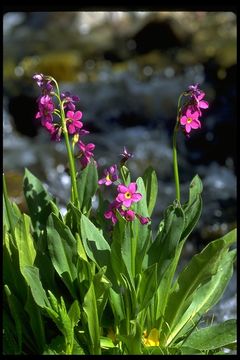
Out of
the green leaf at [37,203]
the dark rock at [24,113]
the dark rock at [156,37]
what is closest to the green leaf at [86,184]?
the green leaf at [37,203]

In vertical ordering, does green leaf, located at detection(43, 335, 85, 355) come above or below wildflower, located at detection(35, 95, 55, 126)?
below

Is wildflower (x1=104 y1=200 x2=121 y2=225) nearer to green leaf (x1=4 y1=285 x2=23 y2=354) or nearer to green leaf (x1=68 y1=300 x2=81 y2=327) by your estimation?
green leaf (x1=68 y1=300 x2=81 y2=327)

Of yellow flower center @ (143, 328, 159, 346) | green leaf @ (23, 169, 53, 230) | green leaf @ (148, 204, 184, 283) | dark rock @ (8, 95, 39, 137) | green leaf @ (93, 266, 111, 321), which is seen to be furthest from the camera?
dark rock @ (8, 95, 39, 137)

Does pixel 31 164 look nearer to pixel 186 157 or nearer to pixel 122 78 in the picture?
pixel 186 157

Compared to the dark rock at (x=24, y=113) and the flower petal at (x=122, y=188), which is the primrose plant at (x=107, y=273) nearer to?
the flower petal at (x=122, y=188)

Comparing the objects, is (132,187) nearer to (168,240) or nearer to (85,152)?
(168,240)

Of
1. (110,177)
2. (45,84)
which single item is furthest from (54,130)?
(110,177)

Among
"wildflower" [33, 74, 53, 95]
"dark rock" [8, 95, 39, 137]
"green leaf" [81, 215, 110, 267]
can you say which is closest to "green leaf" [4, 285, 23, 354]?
Answer: "green leaf" [81, 215, 110, 267]

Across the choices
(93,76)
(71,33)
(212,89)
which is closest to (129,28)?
(71,33)
